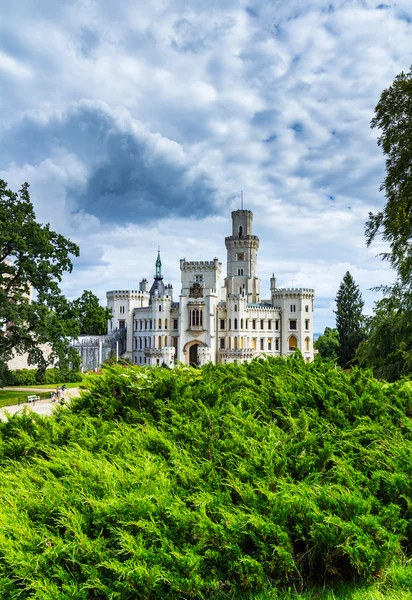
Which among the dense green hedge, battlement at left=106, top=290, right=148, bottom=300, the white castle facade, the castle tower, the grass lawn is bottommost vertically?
the grass lawn

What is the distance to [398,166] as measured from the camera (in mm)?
16969

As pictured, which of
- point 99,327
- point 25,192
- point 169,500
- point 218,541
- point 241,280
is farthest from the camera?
point 99,327

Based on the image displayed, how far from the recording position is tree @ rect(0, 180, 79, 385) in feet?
83.7

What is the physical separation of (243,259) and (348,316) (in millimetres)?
23086

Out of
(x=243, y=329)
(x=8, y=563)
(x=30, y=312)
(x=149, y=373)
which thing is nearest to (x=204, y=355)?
(x=243, y=329)

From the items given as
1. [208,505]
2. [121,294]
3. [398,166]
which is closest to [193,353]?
[121,294]

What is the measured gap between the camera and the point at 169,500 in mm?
3443

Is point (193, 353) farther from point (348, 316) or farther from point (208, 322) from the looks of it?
point (348, 316)

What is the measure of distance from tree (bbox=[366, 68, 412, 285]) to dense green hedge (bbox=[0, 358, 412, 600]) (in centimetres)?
1291

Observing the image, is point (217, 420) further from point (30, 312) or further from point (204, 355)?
point (204, 355)

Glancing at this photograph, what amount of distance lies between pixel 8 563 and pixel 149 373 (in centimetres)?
387

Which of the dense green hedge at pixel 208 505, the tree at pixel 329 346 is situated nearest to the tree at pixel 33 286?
the dense green hedge at pixel 208 505

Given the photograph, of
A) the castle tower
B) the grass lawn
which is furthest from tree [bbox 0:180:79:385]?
the castle tower

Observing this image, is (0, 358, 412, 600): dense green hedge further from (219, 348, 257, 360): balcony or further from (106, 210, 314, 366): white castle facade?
(219, 348, 257, 360): balcony
